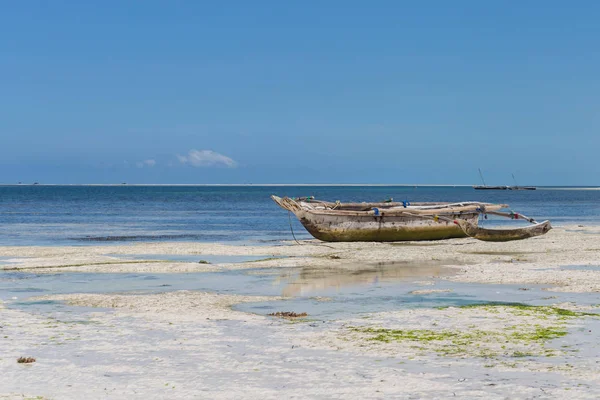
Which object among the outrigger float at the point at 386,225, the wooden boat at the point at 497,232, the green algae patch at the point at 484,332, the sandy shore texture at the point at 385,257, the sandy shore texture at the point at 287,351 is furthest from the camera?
the outrigger float at the point at 386,225

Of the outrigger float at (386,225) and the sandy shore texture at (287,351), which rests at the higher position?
the outrigger float at (386,225)

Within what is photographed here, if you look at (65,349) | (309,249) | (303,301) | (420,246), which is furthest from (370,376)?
(420,246)

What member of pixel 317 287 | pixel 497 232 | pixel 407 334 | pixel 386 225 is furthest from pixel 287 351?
pixel 386 225

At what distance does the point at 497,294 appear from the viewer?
20328mm

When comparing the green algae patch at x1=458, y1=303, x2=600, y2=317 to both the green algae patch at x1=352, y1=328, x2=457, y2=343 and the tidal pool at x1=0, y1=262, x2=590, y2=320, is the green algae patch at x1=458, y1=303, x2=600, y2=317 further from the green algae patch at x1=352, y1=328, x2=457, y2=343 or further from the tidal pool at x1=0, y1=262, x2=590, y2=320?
the green algae patch at x1=352, y1=328, x2=457, y2=343

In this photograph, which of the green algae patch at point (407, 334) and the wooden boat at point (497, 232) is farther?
the wooden boat at point (497, 232)

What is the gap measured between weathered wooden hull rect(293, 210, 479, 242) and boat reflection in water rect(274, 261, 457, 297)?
9773mm

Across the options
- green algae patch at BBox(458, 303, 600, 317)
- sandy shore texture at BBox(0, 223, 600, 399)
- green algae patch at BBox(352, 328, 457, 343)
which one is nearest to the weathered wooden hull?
sandy shore texture at BBox(0, 223, 600, 399)

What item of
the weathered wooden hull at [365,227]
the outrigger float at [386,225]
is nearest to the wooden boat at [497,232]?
the outrigger float at [386,225]

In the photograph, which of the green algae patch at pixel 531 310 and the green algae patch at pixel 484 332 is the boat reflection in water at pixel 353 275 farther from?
the green algae patch at pixel 484 332

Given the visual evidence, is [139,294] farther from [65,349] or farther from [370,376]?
[370,376]

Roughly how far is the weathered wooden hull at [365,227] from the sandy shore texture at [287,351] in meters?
17.7

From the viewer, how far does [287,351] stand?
44.2 feet

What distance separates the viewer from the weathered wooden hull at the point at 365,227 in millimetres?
38438
